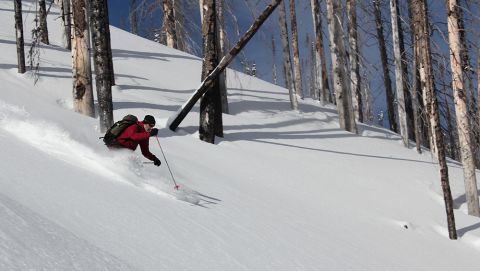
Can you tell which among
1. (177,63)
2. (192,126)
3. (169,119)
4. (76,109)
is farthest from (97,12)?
(177,63)

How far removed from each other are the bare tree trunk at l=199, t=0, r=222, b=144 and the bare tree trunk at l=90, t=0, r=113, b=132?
7.42 feet

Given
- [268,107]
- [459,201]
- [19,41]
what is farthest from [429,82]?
[19,41]

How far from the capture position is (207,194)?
22.5 ft

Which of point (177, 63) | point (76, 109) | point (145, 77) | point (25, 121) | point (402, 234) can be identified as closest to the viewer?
point (25, 121)

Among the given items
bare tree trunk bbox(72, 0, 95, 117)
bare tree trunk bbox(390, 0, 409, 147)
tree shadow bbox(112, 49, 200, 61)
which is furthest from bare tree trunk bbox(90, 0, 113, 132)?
tree shadow bbox(112, 49, 200, 61)

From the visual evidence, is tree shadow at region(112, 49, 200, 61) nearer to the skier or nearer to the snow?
the snow

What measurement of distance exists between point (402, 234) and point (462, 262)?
39.9 inches

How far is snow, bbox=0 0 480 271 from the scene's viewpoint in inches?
142

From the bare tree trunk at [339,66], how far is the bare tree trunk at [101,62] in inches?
358

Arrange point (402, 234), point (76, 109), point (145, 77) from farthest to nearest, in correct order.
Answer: point (145, 77) → point (76, 109) → point (402, 234)

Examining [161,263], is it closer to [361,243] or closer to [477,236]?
[361,243]

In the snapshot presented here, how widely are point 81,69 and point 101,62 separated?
3.46ft

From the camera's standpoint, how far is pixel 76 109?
9945mm

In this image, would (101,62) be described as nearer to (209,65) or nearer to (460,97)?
(209,65)
